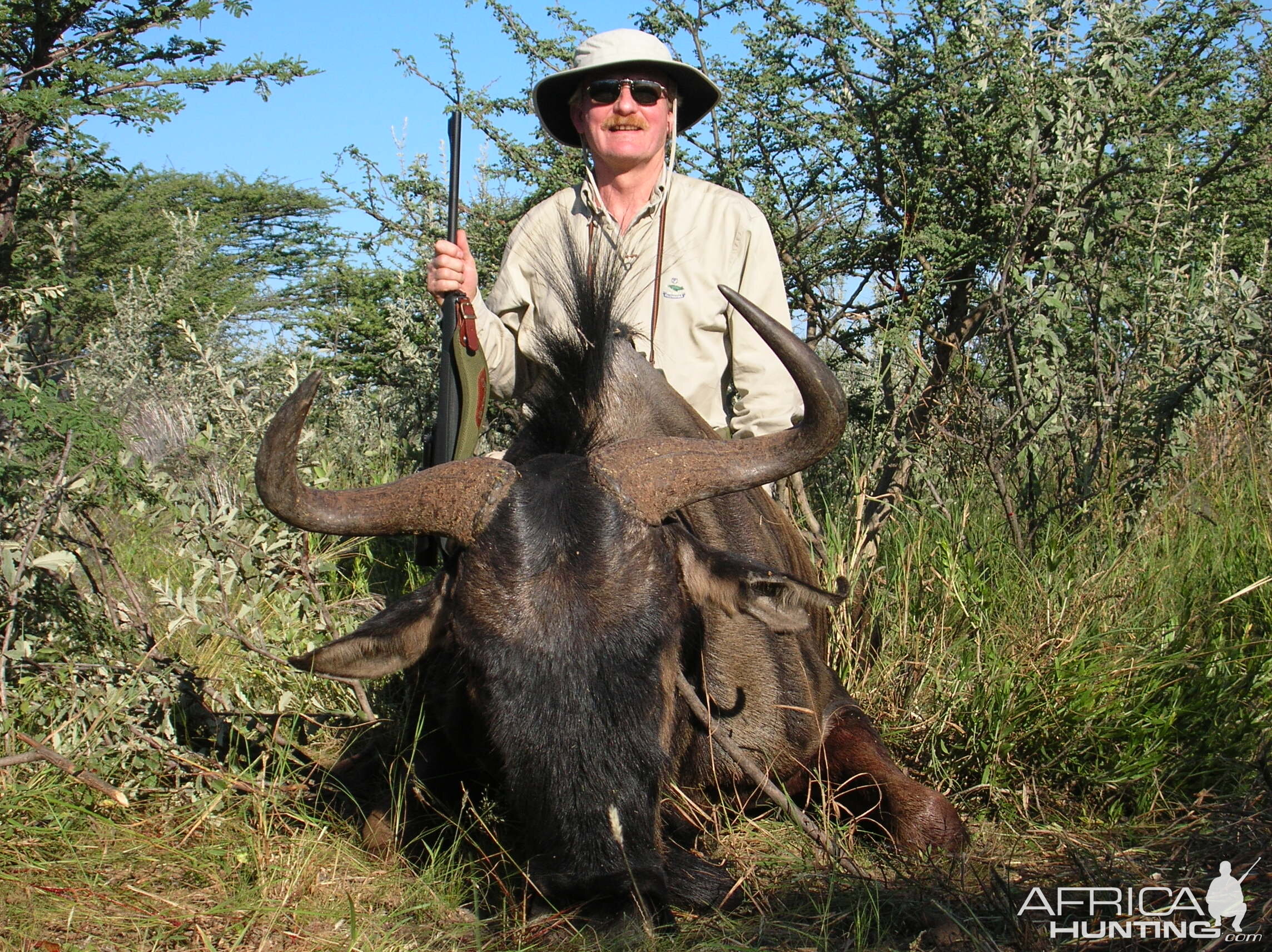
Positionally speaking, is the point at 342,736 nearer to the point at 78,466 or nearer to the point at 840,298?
the point at 78,466

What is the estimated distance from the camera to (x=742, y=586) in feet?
10.3

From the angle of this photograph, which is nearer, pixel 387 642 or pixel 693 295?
pixel 387 642

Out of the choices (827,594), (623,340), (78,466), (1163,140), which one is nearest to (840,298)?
(1163,140)

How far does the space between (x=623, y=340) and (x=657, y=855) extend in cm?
200

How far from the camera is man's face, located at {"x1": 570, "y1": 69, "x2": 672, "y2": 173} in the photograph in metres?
4.66

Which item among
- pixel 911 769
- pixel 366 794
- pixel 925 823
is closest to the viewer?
pixel 925 823

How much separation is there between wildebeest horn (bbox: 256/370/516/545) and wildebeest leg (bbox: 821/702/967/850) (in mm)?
1535

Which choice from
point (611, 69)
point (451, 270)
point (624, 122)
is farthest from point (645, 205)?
point (451, 270)

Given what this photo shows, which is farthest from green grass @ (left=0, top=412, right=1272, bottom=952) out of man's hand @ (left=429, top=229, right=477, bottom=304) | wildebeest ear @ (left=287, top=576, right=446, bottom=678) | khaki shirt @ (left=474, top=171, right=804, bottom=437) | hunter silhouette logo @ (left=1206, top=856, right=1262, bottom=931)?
man's hand @ (left=429, top=229, right=477, bottom=304)

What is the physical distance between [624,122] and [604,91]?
0.54 feet

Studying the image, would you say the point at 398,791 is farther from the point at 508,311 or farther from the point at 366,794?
the point at 508,311

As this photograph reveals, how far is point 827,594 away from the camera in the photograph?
308 cm
